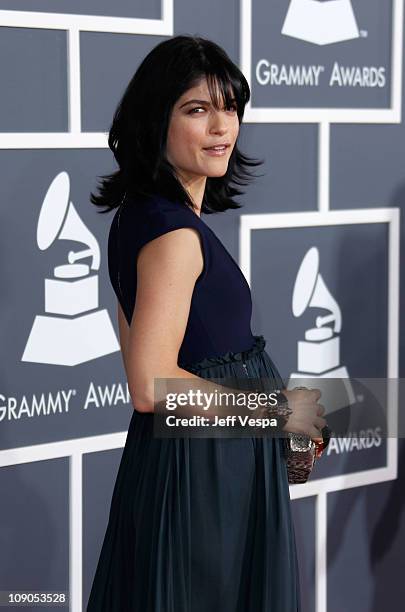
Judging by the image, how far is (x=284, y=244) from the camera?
279 cm

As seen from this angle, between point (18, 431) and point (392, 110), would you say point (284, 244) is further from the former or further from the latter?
point (18, 431)

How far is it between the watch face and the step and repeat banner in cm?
83

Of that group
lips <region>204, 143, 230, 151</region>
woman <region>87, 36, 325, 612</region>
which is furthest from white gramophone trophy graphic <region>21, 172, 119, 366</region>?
lips <region>204, 143, 230, 151</region>

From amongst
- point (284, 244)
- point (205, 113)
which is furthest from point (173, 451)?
point (284, 244)

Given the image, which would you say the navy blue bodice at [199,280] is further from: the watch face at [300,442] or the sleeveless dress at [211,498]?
the watch face at [300,442]

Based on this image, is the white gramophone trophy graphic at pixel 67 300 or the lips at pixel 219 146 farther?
the white gramophone trophy graphic at pixel 67 300

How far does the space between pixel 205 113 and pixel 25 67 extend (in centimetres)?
72

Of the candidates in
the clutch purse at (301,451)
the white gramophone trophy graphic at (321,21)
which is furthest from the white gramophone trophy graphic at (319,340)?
the clutch purse at (301,451)

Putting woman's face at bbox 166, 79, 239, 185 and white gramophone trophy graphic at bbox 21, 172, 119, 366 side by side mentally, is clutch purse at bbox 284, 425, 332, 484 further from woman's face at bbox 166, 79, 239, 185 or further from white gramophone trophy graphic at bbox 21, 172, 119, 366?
white gramophone trophy graphic at bbox 21, 172, 119, 366

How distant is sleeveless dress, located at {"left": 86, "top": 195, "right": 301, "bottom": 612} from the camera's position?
66.6 inches

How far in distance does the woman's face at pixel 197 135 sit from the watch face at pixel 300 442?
45cm

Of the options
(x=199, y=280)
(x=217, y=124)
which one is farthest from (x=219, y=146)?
(x=199, y=280)

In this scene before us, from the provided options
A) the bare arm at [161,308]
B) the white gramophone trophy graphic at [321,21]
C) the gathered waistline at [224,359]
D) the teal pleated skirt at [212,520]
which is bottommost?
the teal pleated skirt at [212,520]

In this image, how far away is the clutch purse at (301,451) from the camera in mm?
1735
